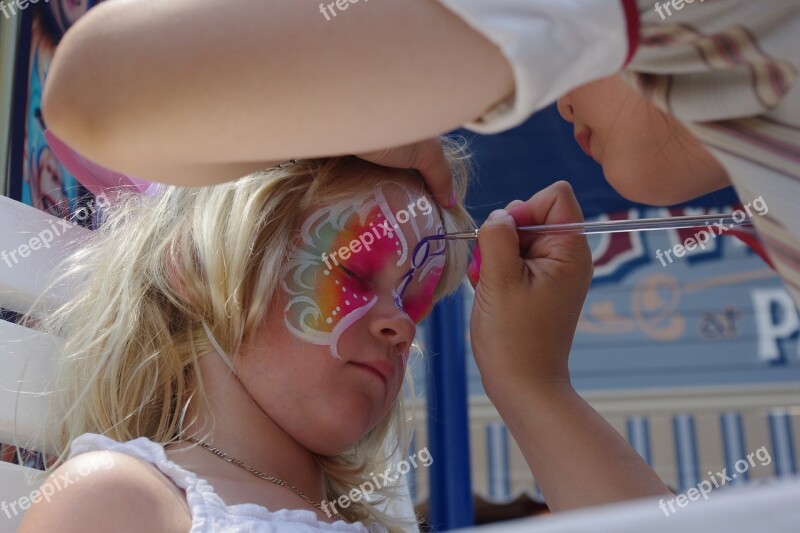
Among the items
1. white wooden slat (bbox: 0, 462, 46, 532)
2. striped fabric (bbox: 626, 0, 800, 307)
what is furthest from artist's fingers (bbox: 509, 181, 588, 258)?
white wooden slat (bbox: 0, 462, 46, 532)

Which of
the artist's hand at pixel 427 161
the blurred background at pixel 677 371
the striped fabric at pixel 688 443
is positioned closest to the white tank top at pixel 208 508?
the artist's hand at pixel 427 161

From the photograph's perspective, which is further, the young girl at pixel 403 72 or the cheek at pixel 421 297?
the cheek at pixel 421 297

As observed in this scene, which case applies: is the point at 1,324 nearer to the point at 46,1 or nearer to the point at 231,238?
the point at 231,238

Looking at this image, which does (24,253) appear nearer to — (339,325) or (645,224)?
(339,325)

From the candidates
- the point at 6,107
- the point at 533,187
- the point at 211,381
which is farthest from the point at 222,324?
the point at 533,187

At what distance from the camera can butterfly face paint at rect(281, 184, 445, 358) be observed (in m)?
0.98

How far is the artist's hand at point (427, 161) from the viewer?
38.4 inches

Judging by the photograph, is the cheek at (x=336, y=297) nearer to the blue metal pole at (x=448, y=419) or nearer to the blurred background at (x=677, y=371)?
the blue metal pole at (x=448, y=419)

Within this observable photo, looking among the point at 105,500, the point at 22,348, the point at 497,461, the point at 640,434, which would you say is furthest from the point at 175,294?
the point at 640,434

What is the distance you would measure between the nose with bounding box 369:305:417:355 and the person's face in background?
299 millimetres

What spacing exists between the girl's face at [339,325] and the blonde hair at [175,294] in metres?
0.02

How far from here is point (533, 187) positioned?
65.2 inches

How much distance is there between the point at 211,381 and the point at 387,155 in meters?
0.32

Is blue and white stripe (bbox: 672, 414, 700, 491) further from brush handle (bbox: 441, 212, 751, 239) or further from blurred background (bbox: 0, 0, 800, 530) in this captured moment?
brush handle (bbox: 441, 212, 751, 239)
